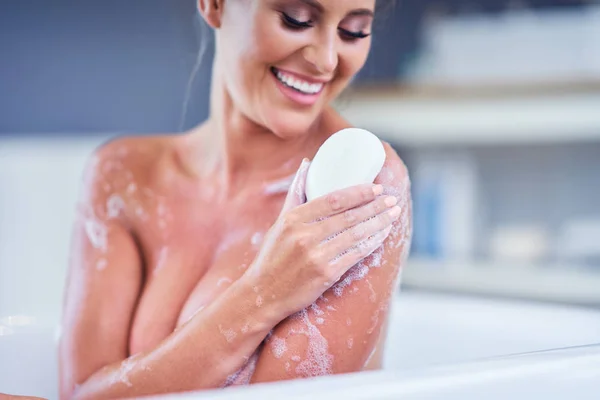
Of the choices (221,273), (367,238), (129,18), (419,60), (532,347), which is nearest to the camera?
(367,238)

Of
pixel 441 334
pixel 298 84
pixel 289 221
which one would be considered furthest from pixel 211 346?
pixel 441 334

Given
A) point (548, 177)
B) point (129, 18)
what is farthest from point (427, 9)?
point (129, 18)

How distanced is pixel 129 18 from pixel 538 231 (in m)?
1.20

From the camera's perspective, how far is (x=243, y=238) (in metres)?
0.70

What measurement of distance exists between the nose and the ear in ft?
0.32

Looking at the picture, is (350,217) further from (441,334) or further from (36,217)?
(36,217)

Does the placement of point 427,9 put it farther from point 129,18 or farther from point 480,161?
point 129,18

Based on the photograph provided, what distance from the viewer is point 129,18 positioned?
1103mm

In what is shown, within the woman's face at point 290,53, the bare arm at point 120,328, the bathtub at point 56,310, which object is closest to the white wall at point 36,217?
the bathtub at point 56,310

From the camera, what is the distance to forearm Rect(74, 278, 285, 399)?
58 cm

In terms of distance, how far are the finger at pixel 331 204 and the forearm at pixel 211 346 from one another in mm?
74

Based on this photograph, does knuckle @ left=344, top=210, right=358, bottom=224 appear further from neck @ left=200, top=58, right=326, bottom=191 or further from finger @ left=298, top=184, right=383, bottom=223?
neck @ left=200, top=58, right=326, bottom=191

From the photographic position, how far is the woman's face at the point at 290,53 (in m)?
0.60

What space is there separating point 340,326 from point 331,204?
0.10 metres
